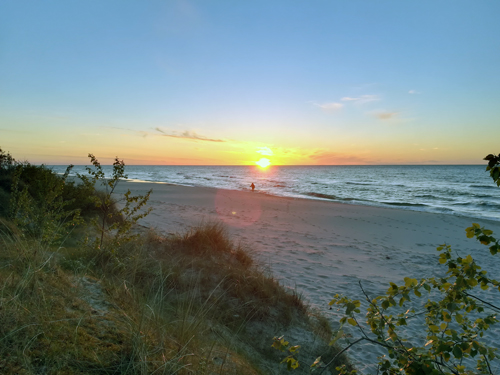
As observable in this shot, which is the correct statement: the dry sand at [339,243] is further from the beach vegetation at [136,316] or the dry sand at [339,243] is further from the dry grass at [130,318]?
the dry grass at [130,318]

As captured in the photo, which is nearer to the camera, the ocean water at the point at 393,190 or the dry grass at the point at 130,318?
the dry grass at the point at 130,318

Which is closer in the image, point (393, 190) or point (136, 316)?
point (136, 316)

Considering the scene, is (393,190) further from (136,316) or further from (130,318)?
(130,318)

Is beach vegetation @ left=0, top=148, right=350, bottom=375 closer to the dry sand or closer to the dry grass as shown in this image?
the dry grass

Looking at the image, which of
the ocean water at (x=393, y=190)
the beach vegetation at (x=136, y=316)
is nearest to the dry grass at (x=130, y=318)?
the beach vegetation at (x=136, y=316)

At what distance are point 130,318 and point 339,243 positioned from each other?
30.0 feet

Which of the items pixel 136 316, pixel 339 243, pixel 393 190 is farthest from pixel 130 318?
pixel 393 190

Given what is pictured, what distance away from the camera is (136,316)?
286 centimetres

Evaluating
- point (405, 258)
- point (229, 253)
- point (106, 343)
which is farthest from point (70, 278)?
point (405, 258)

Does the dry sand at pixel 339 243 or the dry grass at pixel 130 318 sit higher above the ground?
the dry grass at pixel 130 318

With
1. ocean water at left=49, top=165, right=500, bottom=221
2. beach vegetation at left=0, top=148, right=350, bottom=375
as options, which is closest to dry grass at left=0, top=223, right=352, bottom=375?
beach vegetation at left=0, top=148, right=350, bottom=375

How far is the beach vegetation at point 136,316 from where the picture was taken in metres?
2.02

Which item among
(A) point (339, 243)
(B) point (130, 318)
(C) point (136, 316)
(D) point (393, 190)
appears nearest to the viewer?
(B) point (130, 318)

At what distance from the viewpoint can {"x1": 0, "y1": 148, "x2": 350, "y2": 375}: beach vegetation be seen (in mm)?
2020
